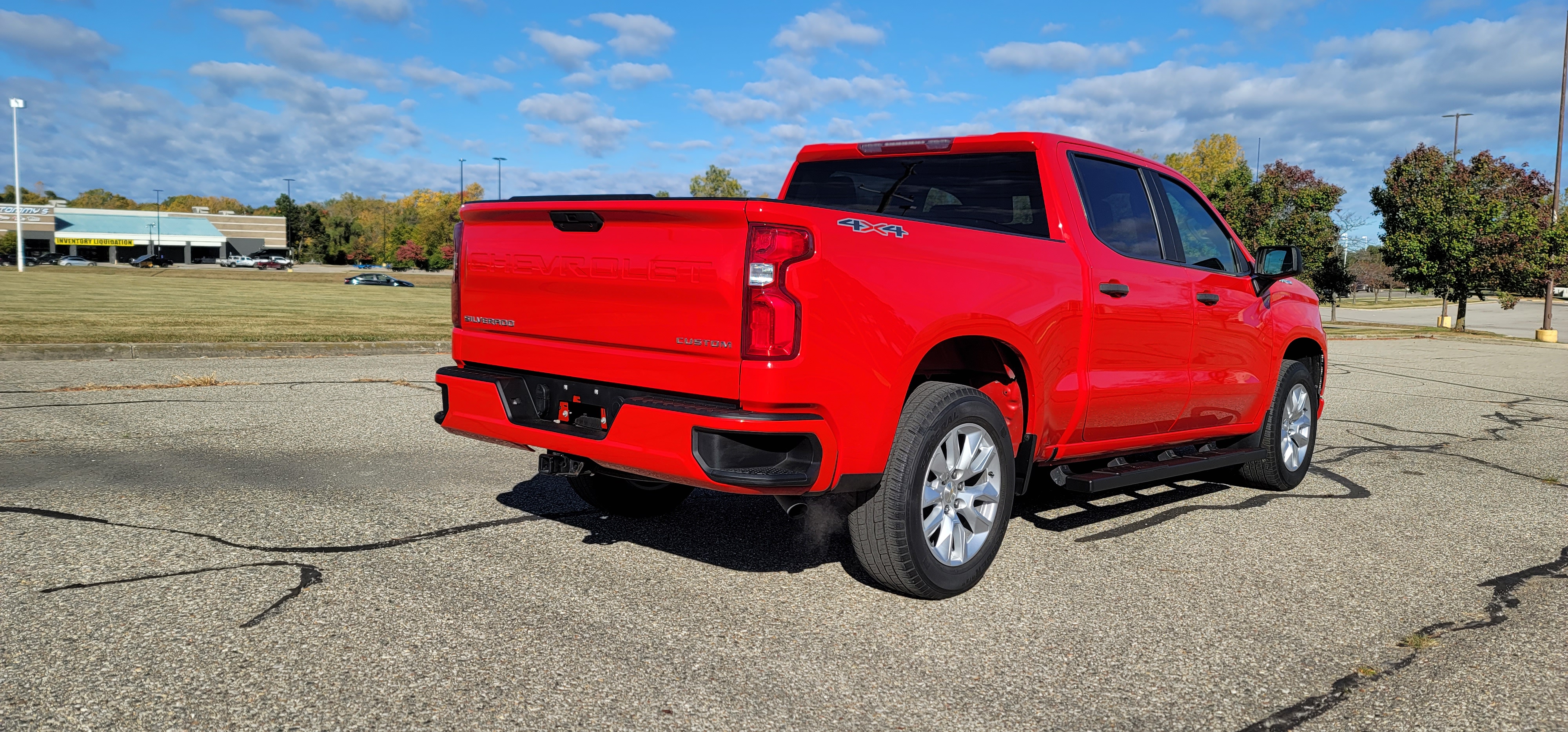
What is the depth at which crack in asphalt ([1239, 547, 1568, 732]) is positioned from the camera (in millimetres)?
3121

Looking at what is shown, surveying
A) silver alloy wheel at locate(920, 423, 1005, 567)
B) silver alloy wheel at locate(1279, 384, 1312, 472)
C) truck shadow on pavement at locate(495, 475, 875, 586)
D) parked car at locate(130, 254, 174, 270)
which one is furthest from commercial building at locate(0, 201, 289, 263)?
silver alloy wheel at locate(920, 423, 1005, 567)

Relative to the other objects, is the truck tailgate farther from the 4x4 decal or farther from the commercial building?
the commercial building

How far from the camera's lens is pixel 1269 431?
21.3ft

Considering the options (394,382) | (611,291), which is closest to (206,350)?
(394,382)

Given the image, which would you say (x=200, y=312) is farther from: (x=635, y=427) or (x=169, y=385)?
(x=635, y=427)

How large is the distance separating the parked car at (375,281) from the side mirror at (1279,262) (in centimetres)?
6142

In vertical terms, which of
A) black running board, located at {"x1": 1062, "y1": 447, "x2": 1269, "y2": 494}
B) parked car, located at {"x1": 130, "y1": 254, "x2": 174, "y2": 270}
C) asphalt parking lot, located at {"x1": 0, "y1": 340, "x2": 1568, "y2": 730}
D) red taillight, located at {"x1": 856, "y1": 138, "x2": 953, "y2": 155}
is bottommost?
asphalt parking lot, located at {"x1": 0, "y1": 340, "x2": 1568, "y2": 730}

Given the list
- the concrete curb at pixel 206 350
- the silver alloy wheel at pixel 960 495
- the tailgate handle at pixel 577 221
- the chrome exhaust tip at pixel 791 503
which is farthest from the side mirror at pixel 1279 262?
the concrete curb at pixel 206 350

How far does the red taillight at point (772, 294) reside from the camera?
11.6 ft

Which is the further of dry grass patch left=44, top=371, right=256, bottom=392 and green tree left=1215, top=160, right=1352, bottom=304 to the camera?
green tree left=1215, top=160, right=1352, bottom=304

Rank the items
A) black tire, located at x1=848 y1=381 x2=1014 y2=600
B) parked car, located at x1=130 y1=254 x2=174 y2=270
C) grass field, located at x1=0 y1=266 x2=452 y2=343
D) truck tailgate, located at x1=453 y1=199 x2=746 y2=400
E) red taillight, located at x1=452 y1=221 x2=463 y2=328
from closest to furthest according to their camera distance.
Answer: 1. truck tailgate, located at x1=453 y1=199 x2=746 y2=400
2. black tire, located at x1=848 y1=381 x2=1014 y2=600
3. red taillight, located at x1=452 y1=221 x2=463 y2=328
4. grass field, located at x1=0 y1=266 x2=452 y2=343
5. parked car, located at x1=130 y1=254 x2=174 y2=270

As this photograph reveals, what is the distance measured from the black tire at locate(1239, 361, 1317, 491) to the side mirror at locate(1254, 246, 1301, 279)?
2.25ft

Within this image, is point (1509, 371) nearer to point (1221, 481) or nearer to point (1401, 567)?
point (1221, 481)

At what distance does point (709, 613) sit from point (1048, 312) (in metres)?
1.89
